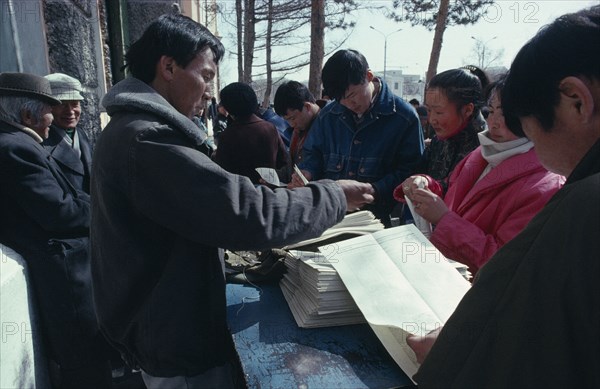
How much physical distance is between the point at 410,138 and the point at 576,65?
1476 millimetres

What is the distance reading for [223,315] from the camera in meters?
1.24

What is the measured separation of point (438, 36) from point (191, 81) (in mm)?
11871

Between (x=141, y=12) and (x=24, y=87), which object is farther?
(x=141, y=12)

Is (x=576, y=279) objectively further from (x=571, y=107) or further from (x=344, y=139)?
(x=344, y=139)

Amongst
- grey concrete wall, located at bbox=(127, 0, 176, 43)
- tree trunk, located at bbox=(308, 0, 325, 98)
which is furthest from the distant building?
grey concrete wall, located at bbox=(127, 0, 176, 43)

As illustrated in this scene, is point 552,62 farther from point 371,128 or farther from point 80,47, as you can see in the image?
point 80,47

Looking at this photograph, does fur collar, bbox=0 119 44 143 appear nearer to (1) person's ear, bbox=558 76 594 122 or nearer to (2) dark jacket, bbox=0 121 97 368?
(2) dark jacket, bbox=0 121 97 368

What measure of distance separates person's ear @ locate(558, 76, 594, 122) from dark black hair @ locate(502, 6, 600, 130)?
11 mm

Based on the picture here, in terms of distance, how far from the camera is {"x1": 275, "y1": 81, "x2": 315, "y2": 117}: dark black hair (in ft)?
11.1

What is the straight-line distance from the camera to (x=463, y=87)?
2.01 m

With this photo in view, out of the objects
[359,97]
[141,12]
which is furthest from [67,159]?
[141,12]

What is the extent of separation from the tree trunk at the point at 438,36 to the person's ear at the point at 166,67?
11695mm

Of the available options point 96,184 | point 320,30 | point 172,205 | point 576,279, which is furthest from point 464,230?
point 320,30

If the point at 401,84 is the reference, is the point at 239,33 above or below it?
above
